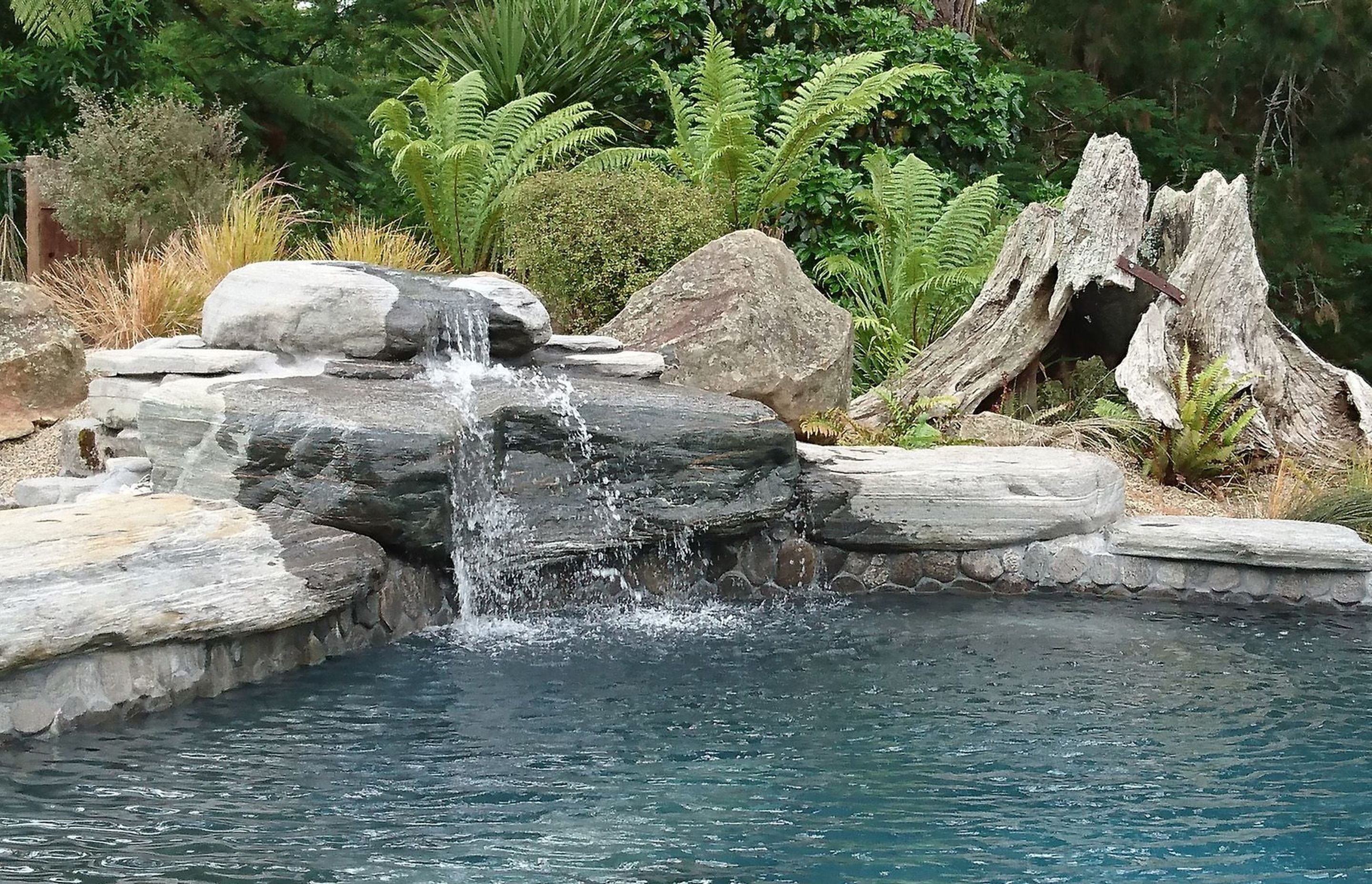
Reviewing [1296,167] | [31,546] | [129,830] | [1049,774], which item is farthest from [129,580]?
[1296,167]

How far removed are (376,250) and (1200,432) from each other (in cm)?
579

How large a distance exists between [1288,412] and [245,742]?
24.5 ft

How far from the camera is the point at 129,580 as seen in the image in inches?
187

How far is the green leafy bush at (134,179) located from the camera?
31.2 feet

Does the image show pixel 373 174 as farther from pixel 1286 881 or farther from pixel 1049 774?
pixel 1286 881

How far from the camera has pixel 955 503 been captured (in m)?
7.20

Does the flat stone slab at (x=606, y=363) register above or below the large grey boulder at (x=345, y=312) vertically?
below

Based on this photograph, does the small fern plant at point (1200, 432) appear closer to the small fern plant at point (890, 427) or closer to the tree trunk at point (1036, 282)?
the tree trunk at point (1036, 282)

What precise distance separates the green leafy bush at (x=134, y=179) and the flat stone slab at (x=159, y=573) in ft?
15.1

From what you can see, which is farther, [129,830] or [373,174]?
[373,174]

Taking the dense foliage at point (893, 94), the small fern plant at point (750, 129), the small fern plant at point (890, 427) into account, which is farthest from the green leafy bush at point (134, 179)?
the small fern plant at point (890, 427)

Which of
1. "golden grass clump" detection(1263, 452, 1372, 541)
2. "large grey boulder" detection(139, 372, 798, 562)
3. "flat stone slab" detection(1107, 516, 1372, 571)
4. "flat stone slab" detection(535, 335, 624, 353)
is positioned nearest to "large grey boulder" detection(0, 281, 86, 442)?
"large grey boulder" detection(139, 372, 798, 562)

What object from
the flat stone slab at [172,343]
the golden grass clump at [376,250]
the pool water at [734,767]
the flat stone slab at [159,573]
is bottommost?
the pool water at [734,767]

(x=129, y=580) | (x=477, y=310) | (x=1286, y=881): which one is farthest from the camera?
(x=477, y=310)
